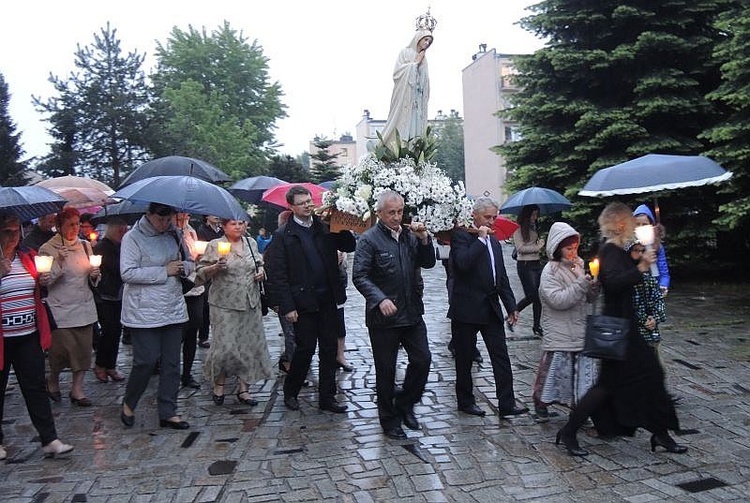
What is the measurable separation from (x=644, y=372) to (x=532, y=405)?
5.41ft

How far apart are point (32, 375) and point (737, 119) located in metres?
12.8

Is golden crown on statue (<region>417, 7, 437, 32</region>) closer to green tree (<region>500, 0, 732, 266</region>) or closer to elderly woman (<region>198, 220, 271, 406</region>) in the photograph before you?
elderly woman (<region>198, 220, 271, 406</region>)

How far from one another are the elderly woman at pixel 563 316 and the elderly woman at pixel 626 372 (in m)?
0.60

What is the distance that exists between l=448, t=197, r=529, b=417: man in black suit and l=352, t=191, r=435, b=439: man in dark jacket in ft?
1.43

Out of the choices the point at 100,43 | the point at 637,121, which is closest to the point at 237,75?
the point at 100,43

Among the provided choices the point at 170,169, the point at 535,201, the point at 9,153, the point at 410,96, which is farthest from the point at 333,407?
the point at 9,153

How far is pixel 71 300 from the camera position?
21.1ft

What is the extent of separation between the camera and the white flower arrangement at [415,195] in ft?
18.0

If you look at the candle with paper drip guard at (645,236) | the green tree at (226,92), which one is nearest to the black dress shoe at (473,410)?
the candle with paper drip guard at (645,236)

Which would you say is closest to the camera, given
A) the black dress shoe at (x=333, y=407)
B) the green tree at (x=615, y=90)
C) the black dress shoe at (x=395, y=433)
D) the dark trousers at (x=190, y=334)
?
the black dress shoe at (x=395, y=433)

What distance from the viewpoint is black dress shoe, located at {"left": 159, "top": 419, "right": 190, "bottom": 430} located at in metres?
5.75

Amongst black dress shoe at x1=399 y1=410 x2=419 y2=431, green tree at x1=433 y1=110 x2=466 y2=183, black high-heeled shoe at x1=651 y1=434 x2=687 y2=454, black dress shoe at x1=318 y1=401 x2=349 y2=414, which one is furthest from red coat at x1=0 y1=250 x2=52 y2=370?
green tree at x1=433 y1=110 x2=466 y2=183

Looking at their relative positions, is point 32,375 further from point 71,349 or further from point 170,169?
point 170,169

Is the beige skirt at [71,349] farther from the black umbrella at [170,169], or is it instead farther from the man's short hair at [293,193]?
the man's short hair at [293,193]
